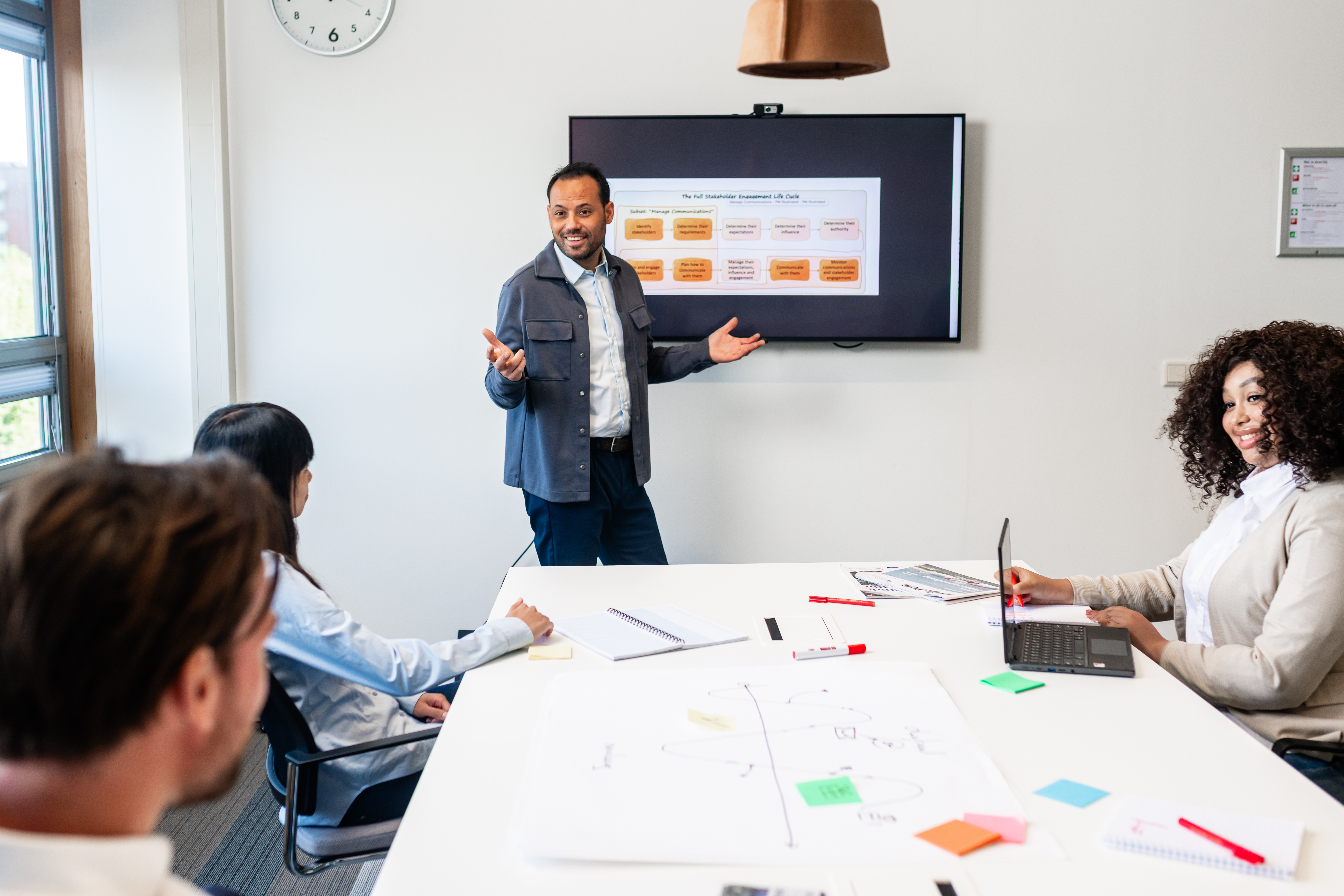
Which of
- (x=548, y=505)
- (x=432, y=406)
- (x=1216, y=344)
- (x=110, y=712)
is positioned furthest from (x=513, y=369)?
(x=110, y=712)

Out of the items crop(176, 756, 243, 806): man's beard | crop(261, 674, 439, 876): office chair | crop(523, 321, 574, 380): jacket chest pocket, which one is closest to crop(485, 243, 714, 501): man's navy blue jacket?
crop(523, 321, 574, 380): jacket chest pocket

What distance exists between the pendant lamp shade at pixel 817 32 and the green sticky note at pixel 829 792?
119 centimetres

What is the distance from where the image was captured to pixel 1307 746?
1.60m

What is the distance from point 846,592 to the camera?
221 cm

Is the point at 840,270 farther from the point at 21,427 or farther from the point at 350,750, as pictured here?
the point at 21,427

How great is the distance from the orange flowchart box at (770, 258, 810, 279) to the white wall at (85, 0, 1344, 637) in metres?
0.25

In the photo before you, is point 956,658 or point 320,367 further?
point 320,367

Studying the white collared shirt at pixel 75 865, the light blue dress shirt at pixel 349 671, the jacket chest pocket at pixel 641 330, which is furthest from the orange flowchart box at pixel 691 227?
the white collared shirt at pixel 75 865

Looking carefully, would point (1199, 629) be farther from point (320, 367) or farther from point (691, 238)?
point (320, 367)

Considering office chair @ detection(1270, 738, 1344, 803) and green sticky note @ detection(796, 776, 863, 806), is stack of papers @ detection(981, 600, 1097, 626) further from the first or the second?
green sticky note @ detection(796, 776, 863, 806)

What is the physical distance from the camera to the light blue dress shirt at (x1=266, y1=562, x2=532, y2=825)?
163 cm

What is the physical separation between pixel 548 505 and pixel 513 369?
0.50 metres

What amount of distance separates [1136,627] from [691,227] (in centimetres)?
207

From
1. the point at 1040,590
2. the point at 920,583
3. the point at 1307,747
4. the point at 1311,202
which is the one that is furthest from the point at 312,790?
the point at 1311,202
